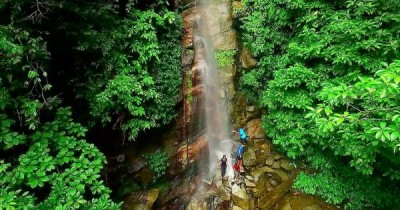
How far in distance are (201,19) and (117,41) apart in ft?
15.7

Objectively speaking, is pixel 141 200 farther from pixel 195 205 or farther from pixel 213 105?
pixel 213 105

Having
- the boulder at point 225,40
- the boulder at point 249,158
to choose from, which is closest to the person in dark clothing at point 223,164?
the boulder at point 249,158

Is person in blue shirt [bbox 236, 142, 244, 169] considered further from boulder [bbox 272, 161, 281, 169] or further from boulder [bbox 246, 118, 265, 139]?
boulder [bbox 272, 161, 281, 169]

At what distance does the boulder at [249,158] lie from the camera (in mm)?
8625

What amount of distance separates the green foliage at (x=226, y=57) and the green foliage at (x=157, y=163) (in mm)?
4079

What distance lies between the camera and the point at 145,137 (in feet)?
27.6

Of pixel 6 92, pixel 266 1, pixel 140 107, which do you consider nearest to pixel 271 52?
pixel 266 1

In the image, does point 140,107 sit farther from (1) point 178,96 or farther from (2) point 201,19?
(2) point 201,19

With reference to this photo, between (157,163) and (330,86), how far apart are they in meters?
5.33

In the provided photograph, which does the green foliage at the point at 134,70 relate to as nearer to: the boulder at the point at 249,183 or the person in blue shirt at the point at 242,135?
the person in blue shirt at the point at 242,135

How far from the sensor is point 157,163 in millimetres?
8297

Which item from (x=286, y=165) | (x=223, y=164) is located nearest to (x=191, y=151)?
(x=223, y=164)

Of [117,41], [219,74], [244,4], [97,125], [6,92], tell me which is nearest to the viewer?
[6,92]

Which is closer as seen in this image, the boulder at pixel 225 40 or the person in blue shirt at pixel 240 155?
the person in blue shirt at pixel 240 155
